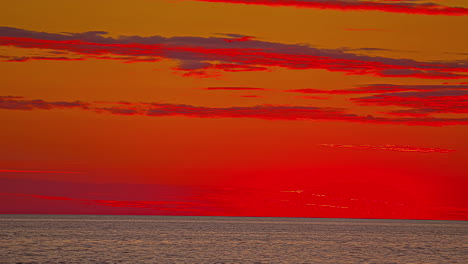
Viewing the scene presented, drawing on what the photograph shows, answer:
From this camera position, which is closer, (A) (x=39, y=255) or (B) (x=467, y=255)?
(A) (x=39, y=255)

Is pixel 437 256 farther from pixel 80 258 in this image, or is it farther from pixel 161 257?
pixel 80 258

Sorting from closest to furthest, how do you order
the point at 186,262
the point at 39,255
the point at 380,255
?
the point at 186,262 < the point at 39,255 < the point at 380,255

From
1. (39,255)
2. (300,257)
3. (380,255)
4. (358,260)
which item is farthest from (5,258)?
(380,255)

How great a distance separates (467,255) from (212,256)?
43361 millimetres

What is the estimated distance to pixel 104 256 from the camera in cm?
9562

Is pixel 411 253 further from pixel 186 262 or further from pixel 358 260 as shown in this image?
pixel 186 262

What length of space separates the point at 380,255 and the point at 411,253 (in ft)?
29.3

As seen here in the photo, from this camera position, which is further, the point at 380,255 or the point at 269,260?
the point at 380,255

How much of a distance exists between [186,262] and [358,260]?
2473cm

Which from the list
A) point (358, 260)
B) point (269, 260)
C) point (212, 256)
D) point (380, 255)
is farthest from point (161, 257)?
point (380, 255)

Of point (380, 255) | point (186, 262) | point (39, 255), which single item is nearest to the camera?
point (186, 262)

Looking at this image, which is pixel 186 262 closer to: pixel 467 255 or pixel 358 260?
pixel 358 260

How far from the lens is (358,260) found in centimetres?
9612

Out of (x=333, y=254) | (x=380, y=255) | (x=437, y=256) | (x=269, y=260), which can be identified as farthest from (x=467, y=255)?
(x=269, y=260)
